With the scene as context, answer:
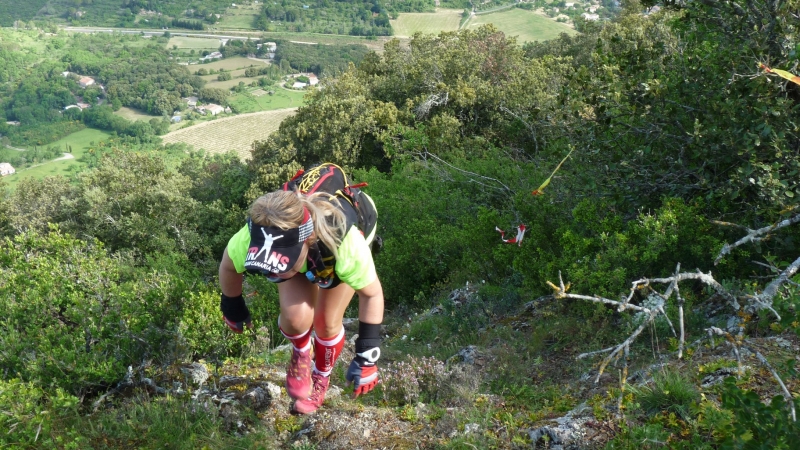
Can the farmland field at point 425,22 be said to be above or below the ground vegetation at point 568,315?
below

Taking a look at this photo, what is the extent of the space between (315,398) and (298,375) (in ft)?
0.75

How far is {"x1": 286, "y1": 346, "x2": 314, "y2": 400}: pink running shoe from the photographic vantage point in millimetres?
3988

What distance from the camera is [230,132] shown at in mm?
63156

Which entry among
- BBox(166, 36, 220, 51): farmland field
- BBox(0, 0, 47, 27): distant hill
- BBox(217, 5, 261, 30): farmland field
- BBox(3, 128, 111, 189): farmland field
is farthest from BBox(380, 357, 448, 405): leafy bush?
BBox(0, 0, 47, 27): distant hill

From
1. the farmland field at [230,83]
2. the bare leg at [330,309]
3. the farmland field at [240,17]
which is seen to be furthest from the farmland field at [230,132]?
the bare leg at [330,309]

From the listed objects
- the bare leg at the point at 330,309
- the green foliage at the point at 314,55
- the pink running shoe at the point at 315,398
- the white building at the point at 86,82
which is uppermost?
the bare leg at the point at 330,309

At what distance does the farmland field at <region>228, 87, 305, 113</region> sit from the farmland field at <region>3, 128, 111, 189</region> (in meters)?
15.3

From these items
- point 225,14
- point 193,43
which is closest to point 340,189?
point 193,43

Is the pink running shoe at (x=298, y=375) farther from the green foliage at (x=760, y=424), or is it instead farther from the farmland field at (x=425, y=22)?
the farmland field at (x=425, y=22)

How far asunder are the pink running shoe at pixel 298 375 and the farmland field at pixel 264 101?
67810 mm

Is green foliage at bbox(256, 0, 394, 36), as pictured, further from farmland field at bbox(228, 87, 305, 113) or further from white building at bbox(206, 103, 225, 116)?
white building at bbox(206, 103, 225, 116)

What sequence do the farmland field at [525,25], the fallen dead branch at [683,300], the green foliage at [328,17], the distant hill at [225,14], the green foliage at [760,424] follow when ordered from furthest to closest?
the distant hill at [225,14]
the green foliage at [328,17]
the farmland field at [525,25]
the fallen dead branch at [683,300]
the green foliage at [760,424]

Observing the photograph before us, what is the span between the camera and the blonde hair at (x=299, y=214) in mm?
3170

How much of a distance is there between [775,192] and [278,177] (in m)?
15.8
